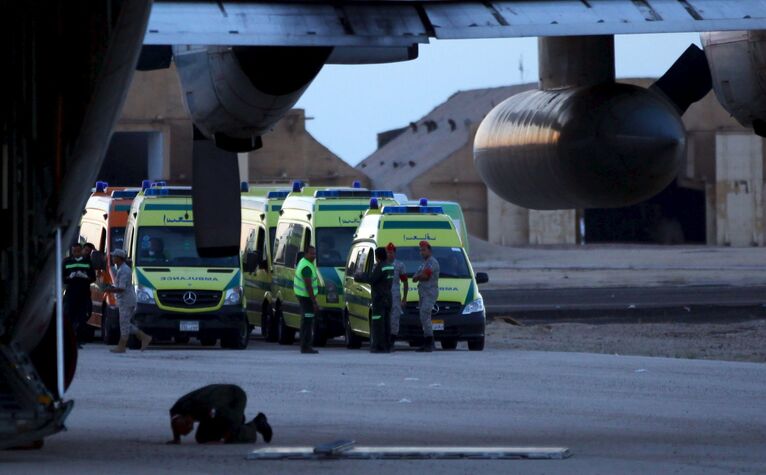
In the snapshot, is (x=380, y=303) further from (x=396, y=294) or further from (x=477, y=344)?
(x=477, y=344)

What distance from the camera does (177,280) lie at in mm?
23516

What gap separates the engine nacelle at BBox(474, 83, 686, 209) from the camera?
10.9m

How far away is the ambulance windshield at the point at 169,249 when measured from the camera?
2397 centimetres

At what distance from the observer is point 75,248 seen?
22.7 metres

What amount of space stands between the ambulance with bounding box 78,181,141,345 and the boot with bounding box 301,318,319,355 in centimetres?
328

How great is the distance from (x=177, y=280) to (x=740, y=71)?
1445 centimetres

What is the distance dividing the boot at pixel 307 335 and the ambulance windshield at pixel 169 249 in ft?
7.17

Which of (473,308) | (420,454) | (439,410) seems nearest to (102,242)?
(473,308)

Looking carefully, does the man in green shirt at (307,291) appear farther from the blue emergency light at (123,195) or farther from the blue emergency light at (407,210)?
the blue emergency light at (123,195)

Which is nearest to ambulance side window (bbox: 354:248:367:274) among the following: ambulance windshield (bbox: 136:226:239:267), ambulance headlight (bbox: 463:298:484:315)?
ambulance headlight (bbox: 463:298:484:315)

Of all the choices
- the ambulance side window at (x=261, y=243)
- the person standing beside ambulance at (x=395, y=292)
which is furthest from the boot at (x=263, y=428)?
the ambulance side window at (x=261, y=243)

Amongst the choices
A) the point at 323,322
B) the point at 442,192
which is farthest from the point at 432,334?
the point at 442,192

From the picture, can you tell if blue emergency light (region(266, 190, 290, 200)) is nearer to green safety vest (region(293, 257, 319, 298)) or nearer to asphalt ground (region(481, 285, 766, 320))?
green safety vest (region(293, 257, 319, 298))

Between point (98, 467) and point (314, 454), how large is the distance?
144 cm
